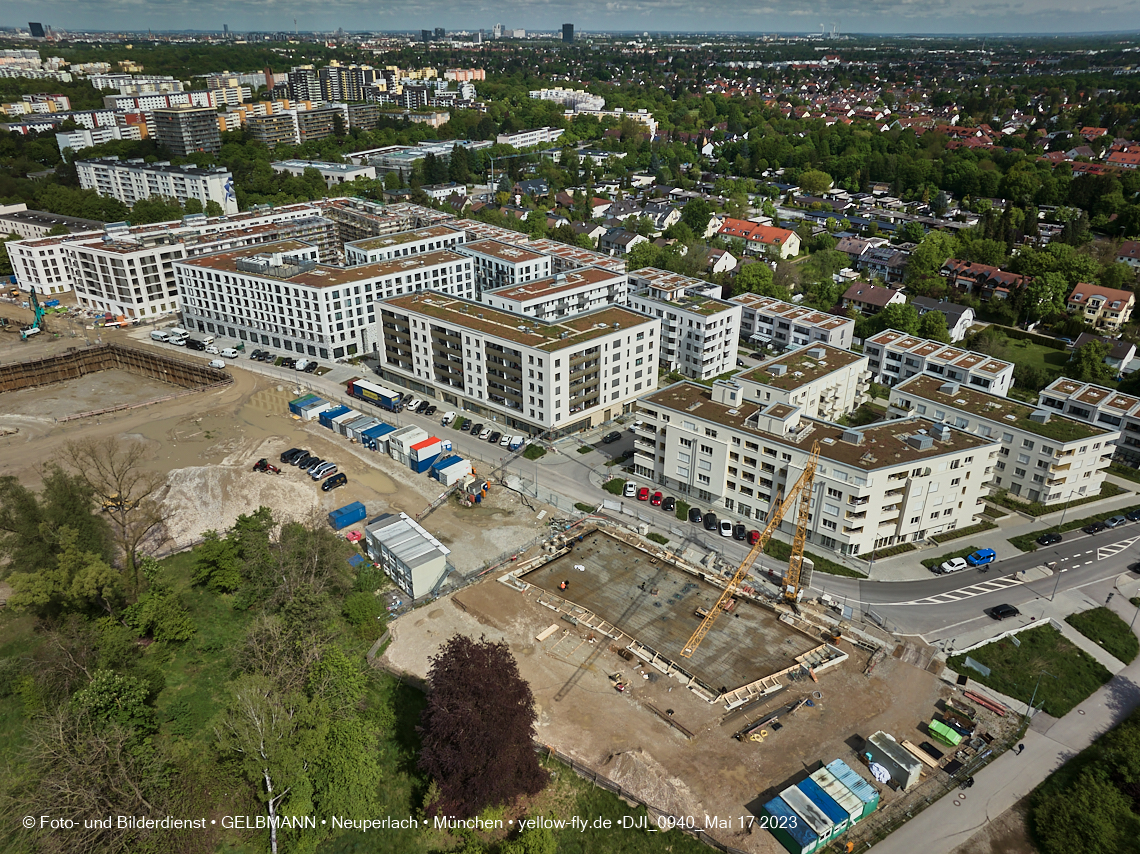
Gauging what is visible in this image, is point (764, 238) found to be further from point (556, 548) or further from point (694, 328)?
point (556, 548)

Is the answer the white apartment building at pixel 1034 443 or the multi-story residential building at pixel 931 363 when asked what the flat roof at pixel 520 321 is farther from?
the white apartment building at pixel 1034 443

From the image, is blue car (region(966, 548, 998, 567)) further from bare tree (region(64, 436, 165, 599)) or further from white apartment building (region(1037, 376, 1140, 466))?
bare tree (region(64, 436, 165, 599))

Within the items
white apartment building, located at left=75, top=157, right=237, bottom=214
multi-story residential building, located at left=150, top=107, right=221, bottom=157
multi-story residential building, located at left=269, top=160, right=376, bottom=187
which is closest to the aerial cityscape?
white apartment building, located at left=75, top=157, right=237, bottom=214

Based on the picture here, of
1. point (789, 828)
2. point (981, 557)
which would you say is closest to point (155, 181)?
point (981, 557)

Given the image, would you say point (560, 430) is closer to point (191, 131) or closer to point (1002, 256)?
point (1002, 256)

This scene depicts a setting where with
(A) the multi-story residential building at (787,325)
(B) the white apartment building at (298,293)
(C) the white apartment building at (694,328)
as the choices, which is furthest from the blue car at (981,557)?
(B) the white apartment building at (298,293)
